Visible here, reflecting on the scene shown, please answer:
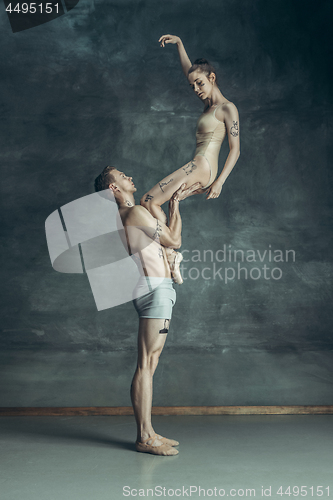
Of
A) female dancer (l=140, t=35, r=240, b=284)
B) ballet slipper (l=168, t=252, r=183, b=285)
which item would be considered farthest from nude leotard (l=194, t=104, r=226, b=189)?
ballet slipper (l=168, t=252, r=183, b=285)

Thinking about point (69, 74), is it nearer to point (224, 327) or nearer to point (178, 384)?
point (224, 327)

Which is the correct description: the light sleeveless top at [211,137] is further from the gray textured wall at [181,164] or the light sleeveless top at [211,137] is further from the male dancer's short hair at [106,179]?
the gray textured wall at [181,164]

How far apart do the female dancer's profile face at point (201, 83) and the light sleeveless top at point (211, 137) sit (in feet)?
0.50

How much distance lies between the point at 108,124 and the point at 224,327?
2.49 m

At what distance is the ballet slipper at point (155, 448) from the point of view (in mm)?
3439

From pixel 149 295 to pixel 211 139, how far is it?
1267 mm

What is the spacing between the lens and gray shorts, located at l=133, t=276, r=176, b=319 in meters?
3.55

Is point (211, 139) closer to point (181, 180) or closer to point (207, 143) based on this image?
point (207, 143)

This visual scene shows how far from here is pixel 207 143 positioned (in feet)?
11.4

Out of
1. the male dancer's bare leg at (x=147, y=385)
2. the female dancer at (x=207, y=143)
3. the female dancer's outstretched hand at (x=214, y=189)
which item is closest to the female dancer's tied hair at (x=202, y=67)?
the female dancer at (x=207, y=143)

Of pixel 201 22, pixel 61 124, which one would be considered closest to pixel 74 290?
pixel 61 124

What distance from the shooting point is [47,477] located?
3047 millimetres

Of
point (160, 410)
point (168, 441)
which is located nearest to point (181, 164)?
point (160, 410)

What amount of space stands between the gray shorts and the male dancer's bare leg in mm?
55
